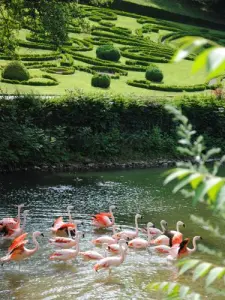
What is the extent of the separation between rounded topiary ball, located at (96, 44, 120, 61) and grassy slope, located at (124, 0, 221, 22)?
18313 millimetres

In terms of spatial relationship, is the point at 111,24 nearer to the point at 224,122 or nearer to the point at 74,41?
the point at 74,41

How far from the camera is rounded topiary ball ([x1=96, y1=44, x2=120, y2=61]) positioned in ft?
166

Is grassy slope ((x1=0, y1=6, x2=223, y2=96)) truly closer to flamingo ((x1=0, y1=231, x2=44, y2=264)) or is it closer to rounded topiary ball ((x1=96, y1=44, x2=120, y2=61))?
rounded topiary ball ((x1=96, y1=44, x2=120, y2=61))

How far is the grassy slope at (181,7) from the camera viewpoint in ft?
224

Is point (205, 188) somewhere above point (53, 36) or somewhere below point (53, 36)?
below

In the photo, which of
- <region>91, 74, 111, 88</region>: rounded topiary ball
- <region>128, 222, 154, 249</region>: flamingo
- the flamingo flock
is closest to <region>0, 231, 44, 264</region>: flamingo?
the flamingo flock

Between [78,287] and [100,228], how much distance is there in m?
5.71

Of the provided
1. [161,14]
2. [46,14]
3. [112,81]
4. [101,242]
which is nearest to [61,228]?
[101,242]

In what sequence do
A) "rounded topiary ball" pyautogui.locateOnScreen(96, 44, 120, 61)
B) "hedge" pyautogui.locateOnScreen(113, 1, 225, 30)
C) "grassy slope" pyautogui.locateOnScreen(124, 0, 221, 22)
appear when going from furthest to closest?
"grassy slope" pyautogui.locateOnScreen(124, 0, 221, 22) < "hedge" pyautogui.locateOnScreen(113, 1, 225, 30) < "rounded topiary ball" pyautogui.locateOnScreen(96, 44, 120, 61)

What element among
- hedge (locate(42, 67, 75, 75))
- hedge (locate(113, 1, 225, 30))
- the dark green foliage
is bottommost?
the dark green foliage

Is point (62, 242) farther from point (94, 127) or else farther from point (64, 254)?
point (94, 127)

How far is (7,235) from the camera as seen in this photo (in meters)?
18.0

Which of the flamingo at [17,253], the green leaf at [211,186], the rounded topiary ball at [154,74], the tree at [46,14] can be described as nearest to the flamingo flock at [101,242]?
the flamingo at [17,253]

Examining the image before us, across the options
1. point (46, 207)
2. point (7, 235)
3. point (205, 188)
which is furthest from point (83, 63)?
point (205, 188)
